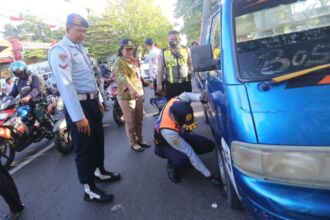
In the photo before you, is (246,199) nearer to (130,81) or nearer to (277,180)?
(277,180)

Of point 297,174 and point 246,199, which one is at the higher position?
point 297,174

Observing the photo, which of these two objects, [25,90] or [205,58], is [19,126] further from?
[205,58]

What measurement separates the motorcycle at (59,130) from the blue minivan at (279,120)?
11.9 ft

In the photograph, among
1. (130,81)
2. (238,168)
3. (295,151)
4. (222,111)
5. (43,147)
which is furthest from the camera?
(43,147)

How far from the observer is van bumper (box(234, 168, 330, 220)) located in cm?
149

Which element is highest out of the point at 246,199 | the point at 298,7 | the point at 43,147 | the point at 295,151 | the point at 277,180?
the point at 298,7

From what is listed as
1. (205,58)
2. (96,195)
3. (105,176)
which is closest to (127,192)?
(96,195)

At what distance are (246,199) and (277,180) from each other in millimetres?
263

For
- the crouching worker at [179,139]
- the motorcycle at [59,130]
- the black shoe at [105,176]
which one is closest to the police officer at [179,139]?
the crouching worker at [179,139]

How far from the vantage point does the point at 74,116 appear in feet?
9.32

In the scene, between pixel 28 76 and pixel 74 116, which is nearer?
pixel 74 116

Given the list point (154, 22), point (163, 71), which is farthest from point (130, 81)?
point (154, 22)

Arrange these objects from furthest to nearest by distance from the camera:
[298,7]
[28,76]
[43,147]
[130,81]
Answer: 1. [43,147]
2. [28,76]
3. [130,81]
4. [298,7]

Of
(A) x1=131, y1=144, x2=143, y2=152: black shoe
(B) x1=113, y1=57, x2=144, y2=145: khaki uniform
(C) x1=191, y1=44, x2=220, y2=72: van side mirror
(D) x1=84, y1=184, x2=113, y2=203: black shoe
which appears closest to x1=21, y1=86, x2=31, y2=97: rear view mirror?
(B) x1=113, y1=57, x2=144, y2=145: khaki uniform
